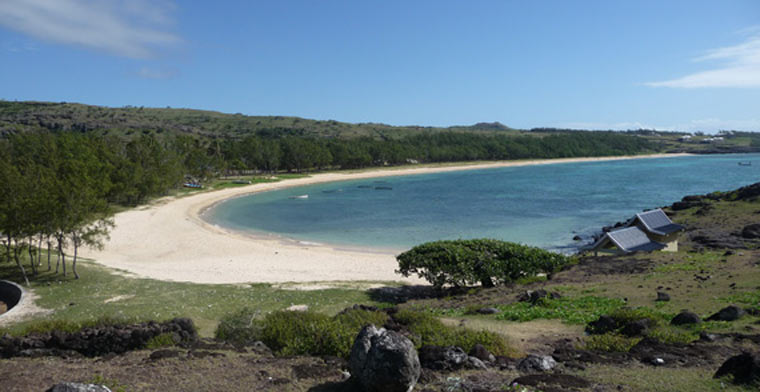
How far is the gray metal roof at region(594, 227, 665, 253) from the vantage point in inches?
915

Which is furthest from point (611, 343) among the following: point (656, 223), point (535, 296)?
point (656, 223)

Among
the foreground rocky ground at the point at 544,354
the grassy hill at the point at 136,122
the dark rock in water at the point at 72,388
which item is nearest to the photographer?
the dark rock in water at the point at 72,388

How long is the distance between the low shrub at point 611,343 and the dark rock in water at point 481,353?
258 cm

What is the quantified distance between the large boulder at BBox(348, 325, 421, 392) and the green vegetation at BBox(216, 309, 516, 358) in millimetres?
2605

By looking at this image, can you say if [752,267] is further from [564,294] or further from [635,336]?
[635,336]

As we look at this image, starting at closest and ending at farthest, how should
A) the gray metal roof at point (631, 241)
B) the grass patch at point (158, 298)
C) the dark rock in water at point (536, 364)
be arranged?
the dark rock in water at point (536, 364)
the grass patch at point (158, 298)
the gray metal roof at point (631, 241)

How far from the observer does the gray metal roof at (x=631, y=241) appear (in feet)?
76.3

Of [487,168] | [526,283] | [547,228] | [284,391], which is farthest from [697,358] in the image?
[487,168]

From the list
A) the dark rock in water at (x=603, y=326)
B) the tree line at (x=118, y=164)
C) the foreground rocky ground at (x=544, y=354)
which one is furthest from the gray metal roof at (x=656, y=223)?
the tree line at (x=118, y=164)

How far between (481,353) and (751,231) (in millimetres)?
27208

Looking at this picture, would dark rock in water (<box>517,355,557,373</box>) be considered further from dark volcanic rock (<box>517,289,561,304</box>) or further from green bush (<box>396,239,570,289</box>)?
green bush (<box>396,239,570,289</box>)

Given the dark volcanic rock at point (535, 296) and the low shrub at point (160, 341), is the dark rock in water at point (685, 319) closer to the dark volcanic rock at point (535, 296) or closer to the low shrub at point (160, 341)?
the dark volcanic rock at point (535, 296)

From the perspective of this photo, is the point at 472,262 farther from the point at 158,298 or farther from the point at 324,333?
the point at 158,298

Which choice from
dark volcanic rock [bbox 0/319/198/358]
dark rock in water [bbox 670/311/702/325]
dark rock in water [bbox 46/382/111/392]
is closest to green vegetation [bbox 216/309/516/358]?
dark volcanic rock [bbox 0/319/198/358]
